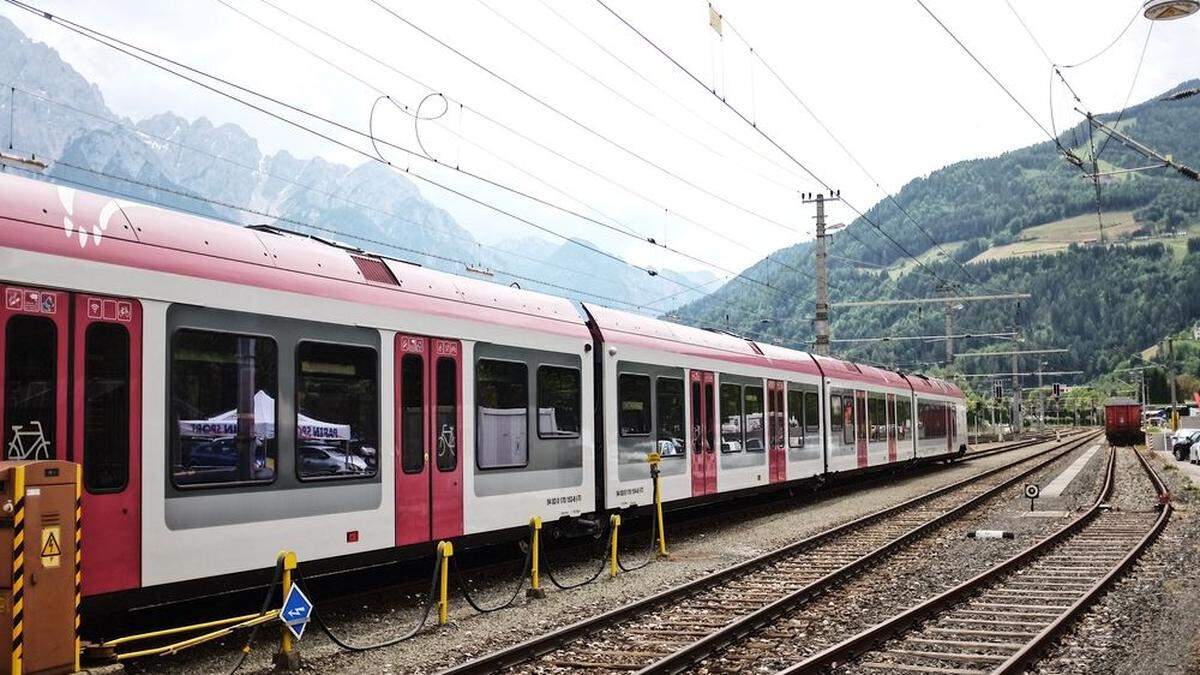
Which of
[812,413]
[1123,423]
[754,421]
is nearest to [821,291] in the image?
[812,413]

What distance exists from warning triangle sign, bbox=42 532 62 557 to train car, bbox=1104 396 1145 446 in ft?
230

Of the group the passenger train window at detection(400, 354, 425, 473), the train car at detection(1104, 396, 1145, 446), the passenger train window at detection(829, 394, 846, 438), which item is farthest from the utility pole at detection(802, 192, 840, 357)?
the train car at detection(1104, 396, 1145, 446)

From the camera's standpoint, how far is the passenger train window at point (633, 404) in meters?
16.1

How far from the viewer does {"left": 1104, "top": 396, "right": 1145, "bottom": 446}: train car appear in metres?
67.6

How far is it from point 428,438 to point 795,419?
13997mm

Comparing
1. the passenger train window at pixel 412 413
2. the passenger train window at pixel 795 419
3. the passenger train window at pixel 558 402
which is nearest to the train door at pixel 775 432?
the passenger train window at pixel 795 419

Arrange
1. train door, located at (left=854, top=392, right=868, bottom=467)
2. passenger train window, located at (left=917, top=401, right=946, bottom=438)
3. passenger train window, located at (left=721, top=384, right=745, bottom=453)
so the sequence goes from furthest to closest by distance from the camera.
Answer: passenger train window, located at (left=917, top=401, right=946, bottom=438) < train door, located at (left=854, top=392, right=868, bottom=467) < passenger train window, located at (left=721, top=384, right=745, bottom=453)

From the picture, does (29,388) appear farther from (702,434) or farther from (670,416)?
(702,434)

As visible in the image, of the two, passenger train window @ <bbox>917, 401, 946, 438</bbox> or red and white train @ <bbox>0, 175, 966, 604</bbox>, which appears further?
passenger train window @ <bbox>917, 401, 946, 438</bbox>

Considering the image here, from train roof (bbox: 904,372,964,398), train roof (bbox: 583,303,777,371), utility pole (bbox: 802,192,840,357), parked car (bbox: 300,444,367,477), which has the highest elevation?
utility pole (bbox: 802,192,840,357)

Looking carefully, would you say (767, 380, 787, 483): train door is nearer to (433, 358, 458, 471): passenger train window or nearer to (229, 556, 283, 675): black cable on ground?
(433, 358, 458, 471): passenger train window

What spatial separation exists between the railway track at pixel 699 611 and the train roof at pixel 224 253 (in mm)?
3782

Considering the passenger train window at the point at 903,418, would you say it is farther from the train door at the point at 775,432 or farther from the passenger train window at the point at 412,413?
the passenger train window at the point at 412,413

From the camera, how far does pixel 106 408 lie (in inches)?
319
